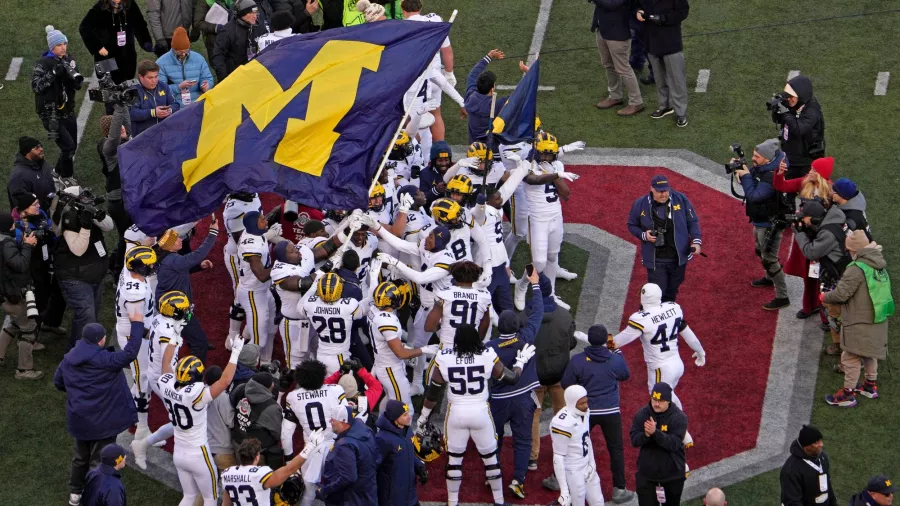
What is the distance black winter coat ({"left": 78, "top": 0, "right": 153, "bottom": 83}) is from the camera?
1745cm

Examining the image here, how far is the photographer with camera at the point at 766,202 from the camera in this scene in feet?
47.4

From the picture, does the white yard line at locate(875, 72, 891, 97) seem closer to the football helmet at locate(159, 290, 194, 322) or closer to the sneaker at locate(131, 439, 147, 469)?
the football helmet at locate(159, 290, 194, 322)

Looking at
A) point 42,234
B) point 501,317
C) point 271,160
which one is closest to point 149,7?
point 42,234

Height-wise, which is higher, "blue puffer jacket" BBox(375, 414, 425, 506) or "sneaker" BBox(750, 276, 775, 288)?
"blue puffer jacket" BBox(375, 414, 425, 506)

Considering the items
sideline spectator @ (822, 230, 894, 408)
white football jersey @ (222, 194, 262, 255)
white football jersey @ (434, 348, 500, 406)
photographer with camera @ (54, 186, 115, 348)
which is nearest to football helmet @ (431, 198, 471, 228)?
white football jersey @ (434, 348, 500, 406)

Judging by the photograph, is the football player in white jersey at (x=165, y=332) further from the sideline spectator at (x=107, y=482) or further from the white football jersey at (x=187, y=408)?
the sideline spectator at (x=107, y=482)

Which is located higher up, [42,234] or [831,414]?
[42,234]

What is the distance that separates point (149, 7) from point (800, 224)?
29.0 ft

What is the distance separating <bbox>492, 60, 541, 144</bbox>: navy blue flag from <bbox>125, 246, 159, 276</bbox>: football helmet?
11.9 feet

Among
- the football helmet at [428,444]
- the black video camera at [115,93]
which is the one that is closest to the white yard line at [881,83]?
the football helmet at [428,444]

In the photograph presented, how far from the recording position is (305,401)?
11578mm

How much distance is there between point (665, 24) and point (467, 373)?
6.91 metres

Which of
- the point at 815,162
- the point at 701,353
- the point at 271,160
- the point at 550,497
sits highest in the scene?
the point at 271,160

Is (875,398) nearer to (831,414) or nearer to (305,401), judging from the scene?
(831,414)
